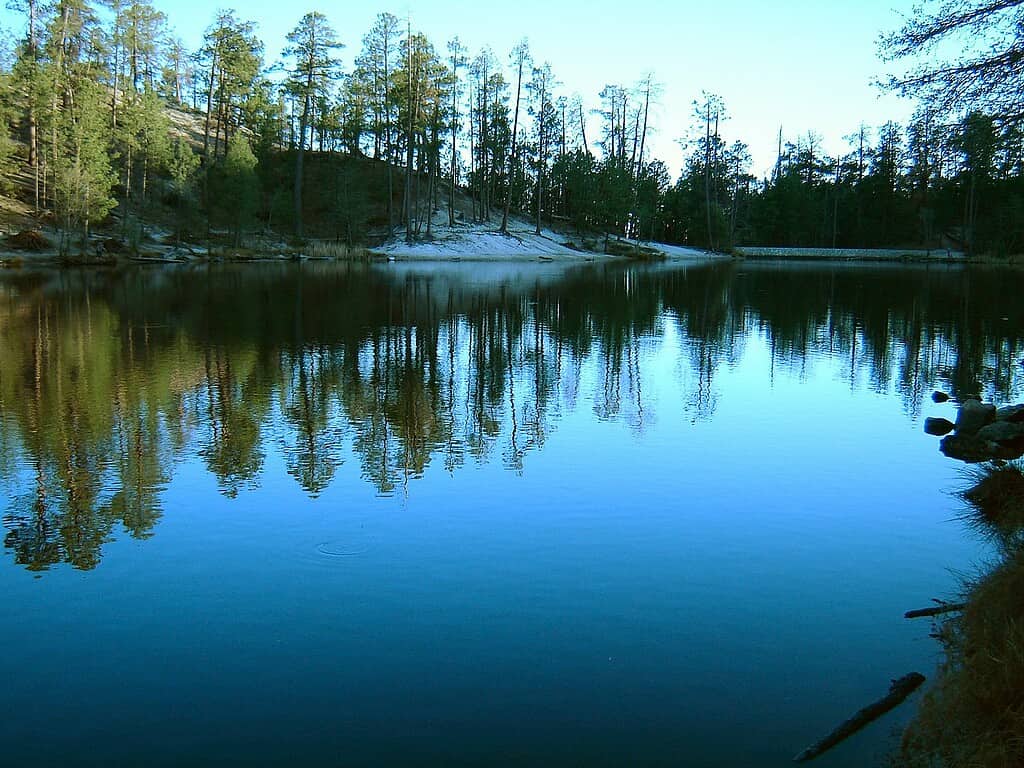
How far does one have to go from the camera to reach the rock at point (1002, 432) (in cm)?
1220

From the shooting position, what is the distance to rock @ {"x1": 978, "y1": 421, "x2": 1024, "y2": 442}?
12203 mm

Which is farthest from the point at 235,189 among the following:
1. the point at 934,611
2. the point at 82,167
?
the point at 934,611

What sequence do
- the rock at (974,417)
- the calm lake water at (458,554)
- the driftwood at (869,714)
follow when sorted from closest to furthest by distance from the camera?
the driftwood at (869,714) → the calm lake water at (458,554) → the rock at (974,417)

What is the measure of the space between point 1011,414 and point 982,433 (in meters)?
0.77

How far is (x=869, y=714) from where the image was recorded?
5168 mm

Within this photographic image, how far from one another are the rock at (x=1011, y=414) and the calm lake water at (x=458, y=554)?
121 centimetres

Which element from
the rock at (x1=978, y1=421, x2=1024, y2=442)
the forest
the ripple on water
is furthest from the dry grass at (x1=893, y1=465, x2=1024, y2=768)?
the forest

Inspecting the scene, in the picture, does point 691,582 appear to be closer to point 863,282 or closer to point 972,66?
point 972,66

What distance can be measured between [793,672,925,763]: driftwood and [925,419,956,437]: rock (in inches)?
337


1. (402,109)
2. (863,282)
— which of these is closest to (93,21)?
(402,109)

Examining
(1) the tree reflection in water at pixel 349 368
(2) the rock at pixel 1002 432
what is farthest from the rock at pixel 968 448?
(1) the tree reflection in water at pixel 349 368

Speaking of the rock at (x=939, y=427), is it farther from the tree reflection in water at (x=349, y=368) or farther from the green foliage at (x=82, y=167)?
the green foliage at (x=82, y=167)

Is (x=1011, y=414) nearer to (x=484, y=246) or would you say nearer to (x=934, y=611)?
(x=934, y=611)

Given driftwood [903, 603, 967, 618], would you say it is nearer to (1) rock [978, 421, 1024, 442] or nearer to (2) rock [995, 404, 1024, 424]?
(1) rock [978, 421, 1024, 442]
